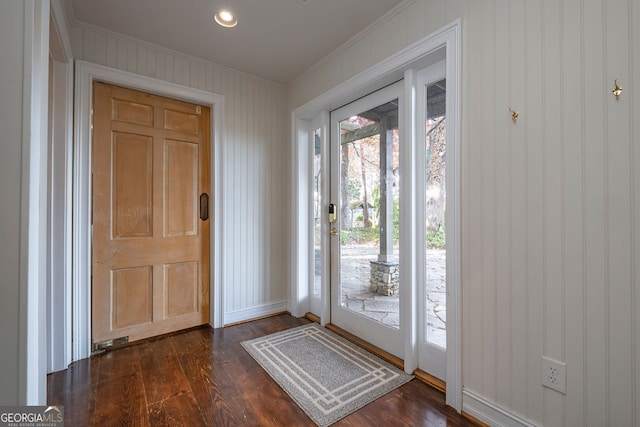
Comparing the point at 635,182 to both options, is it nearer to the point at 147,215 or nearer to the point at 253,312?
the point at 253,312

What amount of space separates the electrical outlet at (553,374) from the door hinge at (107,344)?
286 centimetres

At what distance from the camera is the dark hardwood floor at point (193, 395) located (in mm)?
1523

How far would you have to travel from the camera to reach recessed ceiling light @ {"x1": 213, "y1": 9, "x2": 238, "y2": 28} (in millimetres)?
2006

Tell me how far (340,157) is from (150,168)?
168 centimetres

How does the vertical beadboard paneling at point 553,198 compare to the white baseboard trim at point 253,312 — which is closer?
the vertical beadboard paneling at point 553,198

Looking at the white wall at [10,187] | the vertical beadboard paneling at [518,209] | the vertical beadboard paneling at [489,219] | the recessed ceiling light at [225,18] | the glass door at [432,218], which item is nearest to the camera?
the white wall at [10,187]

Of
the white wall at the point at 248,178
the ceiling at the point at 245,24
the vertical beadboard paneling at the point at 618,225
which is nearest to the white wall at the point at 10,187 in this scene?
the ceiling at the point at 245,24

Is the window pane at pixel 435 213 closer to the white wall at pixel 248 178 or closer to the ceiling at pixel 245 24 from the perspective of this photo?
the ceiling at pixel 245 24

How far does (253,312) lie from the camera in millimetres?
2980

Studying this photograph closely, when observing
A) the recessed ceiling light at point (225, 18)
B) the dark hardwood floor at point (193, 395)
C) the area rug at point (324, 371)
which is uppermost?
the recessed ceiling light at point (225, 18)

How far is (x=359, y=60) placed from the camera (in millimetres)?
2281

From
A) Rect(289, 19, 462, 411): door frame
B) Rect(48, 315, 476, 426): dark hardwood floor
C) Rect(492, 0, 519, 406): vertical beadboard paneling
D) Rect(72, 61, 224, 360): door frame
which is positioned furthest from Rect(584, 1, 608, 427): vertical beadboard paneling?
Rect(72, 61, 224, 360): door frame

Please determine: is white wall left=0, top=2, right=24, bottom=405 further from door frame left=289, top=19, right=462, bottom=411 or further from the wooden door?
door frame left=289, top=19, right=462, bottom=411

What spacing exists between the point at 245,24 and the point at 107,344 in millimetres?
2714
